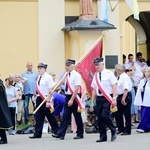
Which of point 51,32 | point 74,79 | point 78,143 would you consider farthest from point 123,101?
point 51,32

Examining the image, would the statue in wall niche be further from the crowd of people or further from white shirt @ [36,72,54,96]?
white shirt @ [36,72,54,96]

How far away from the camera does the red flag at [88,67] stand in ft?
56.3

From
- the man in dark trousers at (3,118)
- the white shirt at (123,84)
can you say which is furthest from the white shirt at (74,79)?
the man in dark trousers at (3,118)

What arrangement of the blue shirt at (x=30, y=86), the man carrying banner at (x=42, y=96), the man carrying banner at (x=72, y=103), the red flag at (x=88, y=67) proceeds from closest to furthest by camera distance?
the man carrying banner at (x=72, y=103), the man carrying banner at (x=42, y=96), the red flag at (x=88, y=67), the blue shirt at (x=30, y=86)

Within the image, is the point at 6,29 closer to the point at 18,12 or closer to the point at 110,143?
the point at 18,12

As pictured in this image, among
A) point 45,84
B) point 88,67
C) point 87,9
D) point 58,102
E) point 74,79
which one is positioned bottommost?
point 58,102

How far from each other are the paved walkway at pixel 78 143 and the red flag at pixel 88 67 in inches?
54.8

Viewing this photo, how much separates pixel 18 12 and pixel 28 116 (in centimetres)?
355

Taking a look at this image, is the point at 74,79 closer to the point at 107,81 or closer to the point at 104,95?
the point at 107,81

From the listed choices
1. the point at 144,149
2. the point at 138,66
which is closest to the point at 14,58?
the point at 138,66

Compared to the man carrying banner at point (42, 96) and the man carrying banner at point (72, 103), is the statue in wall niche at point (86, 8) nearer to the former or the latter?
the man carrying banner at point (42, 96)

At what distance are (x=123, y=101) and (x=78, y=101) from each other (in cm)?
154

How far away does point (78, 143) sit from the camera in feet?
51.2

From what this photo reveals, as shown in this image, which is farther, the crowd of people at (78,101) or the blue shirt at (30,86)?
the blue shirt at (30,86)
